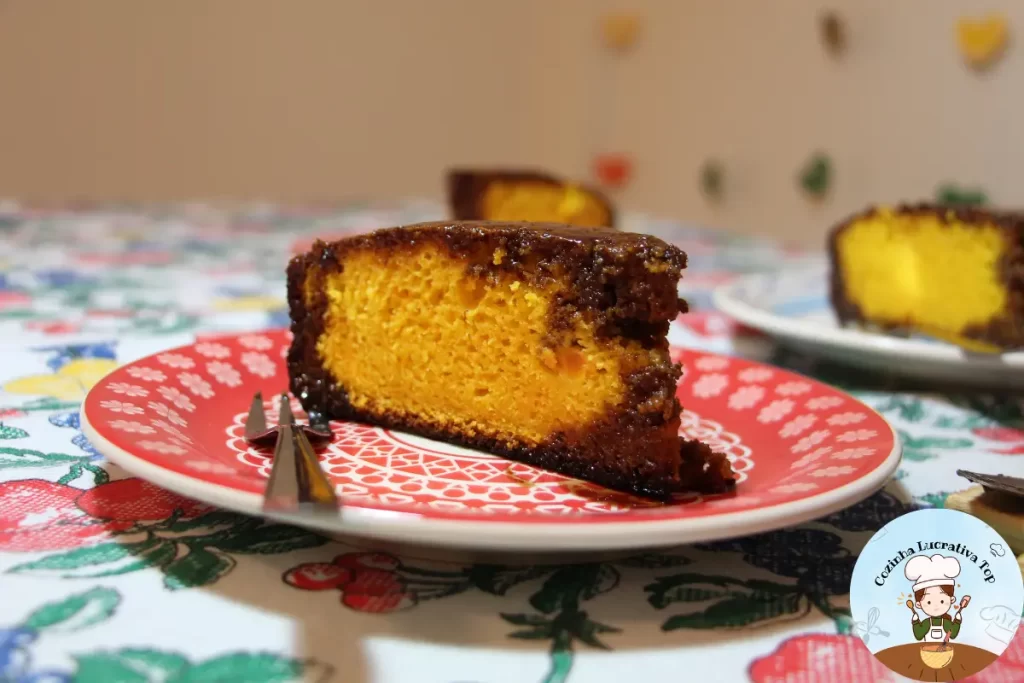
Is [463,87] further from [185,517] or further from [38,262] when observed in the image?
[185,517]

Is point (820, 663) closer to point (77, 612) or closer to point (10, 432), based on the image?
point (77, 612)

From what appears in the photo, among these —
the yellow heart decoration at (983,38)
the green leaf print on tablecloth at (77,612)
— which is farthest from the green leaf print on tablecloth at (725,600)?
the yellow heart decoration at (983,38)

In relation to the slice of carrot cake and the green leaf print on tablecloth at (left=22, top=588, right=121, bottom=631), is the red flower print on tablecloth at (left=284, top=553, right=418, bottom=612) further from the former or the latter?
the slice of carrot cake

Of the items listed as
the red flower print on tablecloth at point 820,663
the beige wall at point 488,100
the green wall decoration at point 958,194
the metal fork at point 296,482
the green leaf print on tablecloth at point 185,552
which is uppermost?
the beige wall at point 488,100

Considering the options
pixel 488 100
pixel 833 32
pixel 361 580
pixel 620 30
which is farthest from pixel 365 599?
pixel 488 100

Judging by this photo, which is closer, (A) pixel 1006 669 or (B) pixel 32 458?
(A) pixel 1006 669

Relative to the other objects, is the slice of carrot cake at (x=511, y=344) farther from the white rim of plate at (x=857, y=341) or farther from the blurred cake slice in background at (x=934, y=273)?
the blurred cake slice in background at (x=934, y=273)

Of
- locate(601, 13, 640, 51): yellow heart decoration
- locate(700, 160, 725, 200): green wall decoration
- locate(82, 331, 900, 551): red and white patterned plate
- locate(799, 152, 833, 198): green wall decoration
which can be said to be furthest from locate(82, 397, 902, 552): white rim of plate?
locate(601, 13, 640, 51): yellow heart decoration
